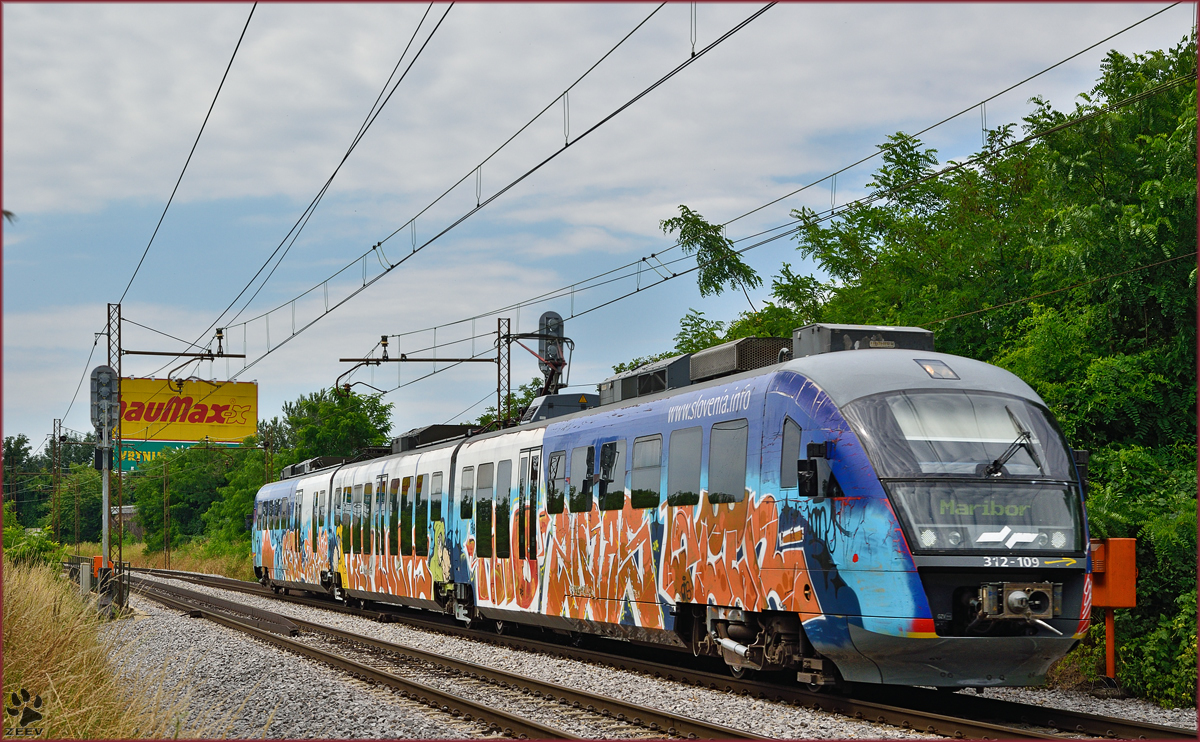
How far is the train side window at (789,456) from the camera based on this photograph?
453 inches

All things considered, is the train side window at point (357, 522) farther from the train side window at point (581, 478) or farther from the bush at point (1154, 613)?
the bush at point (1154, 613)

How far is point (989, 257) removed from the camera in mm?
26219

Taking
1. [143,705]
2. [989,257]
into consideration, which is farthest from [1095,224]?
[143,705]

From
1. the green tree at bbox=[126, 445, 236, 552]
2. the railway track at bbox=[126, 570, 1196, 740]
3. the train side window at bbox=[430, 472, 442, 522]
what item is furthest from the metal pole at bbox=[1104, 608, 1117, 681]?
the green tree at bbox=[126, 445, 236, 552]

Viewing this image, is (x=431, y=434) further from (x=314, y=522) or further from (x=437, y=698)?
(x=437, y=698)

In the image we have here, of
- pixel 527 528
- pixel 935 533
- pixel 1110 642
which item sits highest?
pixel 935 533

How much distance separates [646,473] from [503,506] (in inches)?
193

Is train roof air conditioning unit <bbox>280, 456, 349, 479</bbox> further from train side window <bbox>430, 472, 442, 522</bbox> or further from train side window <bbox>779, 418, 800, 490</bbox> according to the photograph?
train side window <bbox>779, 418, 800, 490</bbox>

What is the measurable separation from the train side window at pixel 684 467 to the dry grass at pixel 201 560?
136 feet

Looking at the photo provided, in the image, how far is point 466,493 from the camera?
20812mm

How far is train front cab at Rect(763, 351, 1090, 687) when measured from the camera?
1014cm

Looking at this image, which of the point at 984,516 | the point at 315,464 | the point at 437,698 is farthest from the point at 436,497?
the point at 984,516

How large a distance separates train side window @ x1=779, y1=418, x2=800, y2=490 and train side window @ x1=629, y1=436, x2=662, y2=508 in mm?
2808

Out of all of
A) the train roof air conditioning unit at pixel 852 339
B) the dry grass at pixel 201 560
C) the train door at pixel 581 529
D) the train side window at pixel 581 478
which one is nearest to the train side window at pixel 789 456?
the train roof air conditioning unit at pixel 852 339
